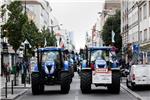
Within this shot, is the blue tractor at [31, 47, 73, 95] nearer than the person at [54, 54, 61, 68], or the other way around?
the blue tractor at [31, 47, 73, 95]

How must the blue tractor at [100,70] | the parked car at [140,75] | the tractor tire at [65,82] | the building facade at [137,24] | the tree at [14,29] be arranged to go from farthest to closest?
the building facade at [137,24] < the tree at [14,29] < the parked car at [140,75] < the blue tractor at [100,70] < the tractor tire at [65,82]

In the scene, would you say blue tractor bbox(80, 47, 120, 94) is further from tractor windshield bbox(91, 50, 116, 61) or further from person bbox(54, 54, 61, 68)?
person bbox(54, 54, 61, 68)

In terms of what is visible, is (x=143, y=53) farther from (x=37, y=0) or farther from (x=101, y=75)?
(x=37, y=0)

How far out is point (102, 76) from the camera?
30406mm

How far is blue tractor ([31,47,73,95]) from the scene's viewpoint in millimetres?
30438

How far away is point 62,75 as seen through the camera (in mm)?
30250

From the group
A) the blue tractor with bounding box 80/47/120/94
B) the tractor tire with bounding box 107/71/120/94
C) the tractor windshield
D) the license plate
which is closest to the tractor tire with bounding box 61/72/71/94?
the blue tractor with bounding box 80/47/120/94

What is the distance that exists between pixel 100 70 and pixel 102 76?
39 centimetres

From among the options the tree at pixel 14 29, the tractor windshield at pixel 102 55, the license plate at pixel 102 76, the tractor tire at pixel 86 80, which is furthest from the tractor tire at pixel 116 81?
the tree at pixel 14 29

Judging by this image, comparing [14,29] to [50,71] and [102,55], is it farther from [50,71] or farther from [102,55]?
[102,55]

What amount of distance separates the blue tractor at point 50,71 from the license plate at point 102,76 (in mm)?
1567

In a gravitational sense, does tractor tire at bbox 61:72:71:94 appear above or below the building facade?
below

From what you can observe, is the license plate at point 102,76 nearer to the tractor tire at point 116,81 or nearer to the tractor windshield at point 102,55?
the tractor tire at point 116,81

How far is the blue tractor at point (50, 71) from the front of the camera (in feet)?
99.9
